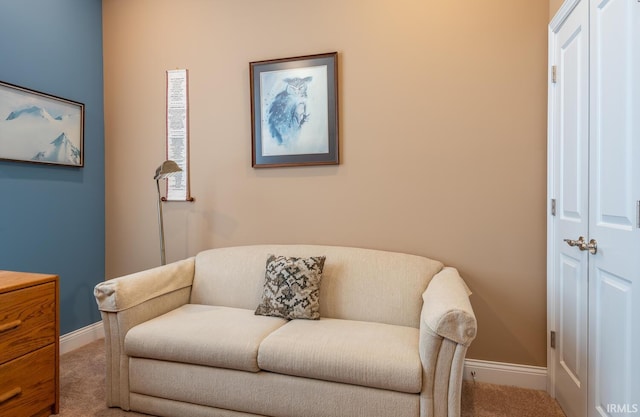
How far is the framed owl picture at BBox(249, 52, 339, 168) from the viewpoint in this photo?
250 cm

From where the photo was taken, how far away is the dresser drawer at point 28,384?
165 cm

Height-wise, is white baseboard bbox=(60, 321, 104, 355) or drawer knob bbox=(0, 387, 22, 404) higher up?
drawer knob bbox=(0, 387, 22, 404)

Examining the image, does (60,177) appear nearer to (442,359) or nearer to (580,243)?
(442,359)

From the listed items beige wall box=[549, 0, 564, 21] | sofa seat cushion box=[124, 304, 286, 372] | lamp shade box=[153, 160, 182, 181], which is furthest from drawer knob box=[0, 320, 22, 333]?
beige wall box=[549, 0, 564, 21]

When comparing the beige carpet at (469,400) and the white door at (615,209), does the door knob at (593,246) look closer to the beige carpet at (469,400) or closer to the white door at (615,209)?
the white door at (615,209)

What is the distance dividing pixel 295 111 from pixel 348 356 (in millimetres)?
1716

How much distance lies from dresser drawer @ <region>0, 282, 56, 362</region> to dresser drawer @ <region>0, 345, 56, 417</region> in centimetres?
4

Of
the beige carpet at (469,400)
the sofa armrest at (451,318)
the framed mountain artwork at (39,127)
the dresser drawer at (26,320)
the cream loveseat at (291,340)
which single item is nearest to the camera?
the sofa armrest at (451,318)

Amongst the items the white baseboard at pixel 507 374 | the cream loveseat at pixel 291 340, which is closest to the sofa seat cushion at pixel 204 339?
the cream loveseat at pixel 291 340

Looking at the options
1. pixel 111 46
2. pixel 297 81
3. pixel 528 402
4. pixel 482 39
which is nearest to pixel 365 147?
pixel 297 81

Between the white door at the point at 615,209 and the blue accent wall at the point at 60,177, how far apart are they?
3368 mm

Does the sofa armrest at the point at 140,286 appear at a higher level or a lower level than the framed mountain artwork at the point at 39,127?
lower

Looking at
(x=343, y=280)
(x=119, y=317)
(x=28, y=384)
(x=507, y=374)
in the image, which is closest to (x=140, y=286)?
(x=119, y=317)

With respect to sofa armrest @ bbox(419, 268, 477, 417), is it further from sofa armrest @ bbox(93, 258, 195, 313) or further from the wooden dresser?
the wooden dresser
